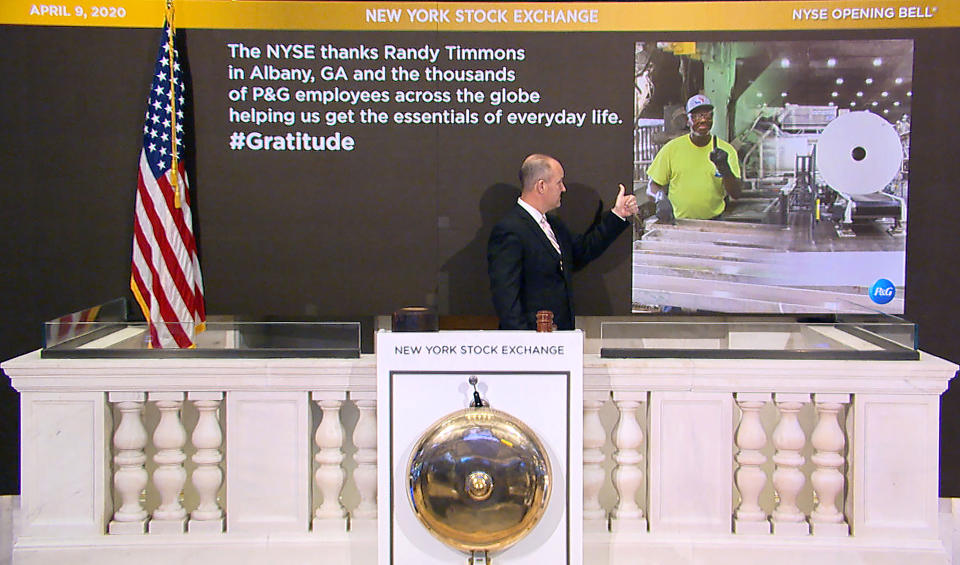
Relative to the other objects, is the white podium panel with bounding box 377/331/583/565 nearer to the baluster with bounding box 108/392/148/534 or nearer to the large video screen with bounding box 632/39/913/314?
the baluster with bounding box 108/392/148/534

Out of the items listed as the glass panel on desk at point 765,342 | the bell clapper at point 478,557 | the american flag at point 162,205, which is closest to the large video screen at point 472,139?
the american flag at point 162,205

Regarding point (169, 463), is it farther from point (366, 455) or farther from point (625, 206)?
point (625, 206)

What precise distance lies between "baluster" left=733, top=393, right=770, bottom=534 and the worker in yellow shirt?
216 cm

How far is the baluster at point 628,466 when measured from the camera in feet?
10.1

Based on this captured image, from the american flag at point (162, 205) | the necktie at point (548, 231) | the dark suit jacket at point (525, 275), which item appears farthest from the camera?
the american flag at point (162, 205)

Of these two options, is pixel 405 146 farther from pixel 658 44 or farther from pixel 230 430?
pixel 230 430

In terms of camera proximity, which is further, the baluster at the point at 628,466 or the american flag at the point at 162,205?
the american flag at the point at 162,205

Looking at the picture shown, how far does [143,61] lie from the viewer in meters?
5.08

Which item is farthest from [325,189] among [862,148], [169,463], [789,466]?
[789,466]

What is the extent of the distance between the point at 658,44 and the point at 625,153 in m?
0.59

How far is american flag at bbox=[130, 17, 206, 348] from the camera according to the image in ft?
16.1

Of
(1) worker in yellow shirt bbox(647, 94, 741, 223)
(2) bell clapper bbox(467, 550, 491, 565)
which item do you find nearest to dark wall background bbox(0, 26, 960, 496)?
(1) worker in yellow shirt bbox(647, 94, 741, 223)

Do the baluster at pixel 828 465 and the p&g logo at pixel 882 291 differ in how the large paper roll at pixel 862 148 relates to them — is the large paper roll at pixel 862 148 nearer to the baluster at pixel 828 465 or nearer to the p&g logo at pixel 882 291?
the p&g logo at pixel 882 291

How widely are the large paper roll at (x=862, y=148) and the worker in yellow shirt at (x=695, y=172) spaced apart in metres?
0.50
